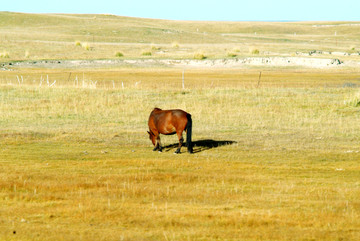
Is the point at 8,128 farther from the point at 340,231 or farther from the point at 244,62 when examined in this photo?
the point at 244,62

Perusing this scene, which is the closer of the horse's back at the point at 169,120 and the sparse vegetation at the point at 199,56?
the horse's back at the point at 169,120

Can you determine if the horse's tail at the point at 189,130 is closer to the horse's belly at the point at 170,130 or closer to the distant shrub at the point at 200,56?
the horse's belly at the point at 170,130

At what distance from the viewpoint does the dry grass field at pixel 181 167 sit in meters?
9.09

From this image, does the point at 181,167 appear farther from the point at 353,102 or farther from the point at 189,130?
the point at 353,102

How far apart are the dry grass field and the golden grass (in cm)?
3

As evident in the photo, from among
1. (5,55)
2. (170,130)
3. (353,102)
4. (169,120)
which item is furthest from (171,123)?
(5,55)

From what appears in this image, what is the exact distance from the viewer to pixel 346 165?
15008 mm

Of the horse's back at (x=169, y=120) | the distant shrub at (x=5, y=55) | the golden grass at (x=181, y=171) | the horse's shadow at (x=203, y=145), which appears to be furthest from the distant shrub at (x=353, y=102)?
the distant shrub at (x=5, y=55)

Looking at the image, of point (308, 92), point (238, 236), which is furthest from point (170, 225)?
point (308, 92)

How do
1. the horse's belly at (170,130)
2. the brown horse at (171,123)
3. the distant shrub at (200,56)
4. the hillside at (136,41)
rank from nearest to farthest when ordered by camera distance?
the brown horse at (171,123)
the horse's belly at (170,130)
the distant shrub at (200,56)
the hillside at (136,41)

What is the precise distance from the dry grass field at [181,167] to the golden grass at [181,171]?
0.10ft

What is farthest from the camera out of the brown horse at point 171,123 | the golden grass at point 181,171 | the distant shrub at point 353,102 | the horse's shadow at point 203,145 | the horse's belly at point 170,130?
the distant shrub at point 353,102

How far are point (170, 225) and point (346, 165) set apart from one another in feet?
24.0

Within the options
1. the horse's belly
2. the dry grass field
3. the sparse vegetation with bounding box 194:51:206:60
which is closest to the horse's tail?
the dry grass field
